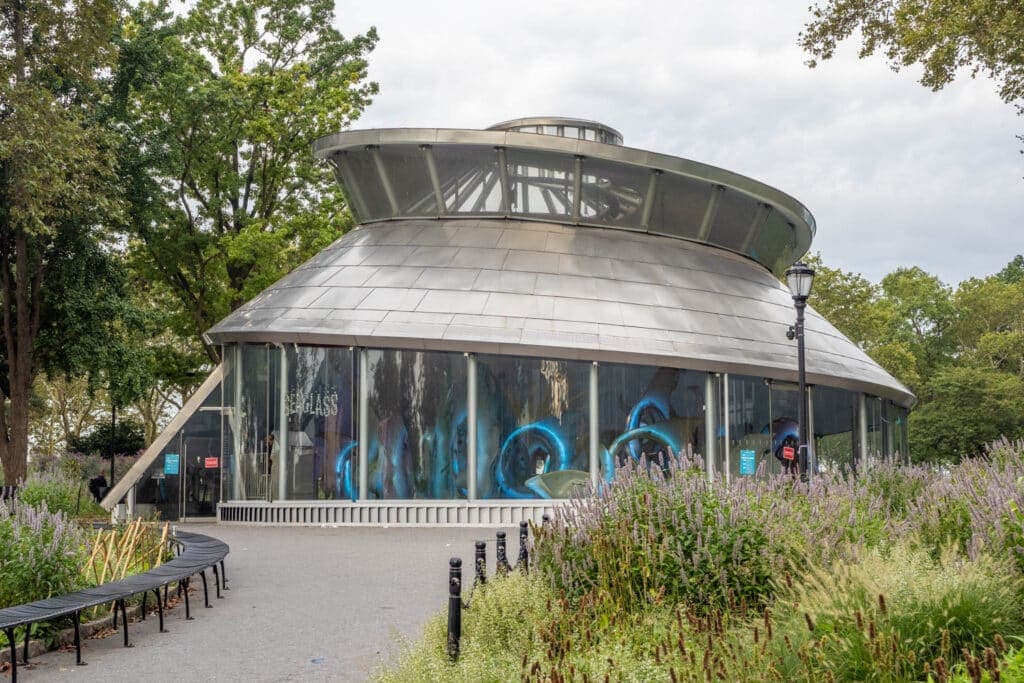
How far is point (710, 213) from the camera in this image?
29391 millimetres

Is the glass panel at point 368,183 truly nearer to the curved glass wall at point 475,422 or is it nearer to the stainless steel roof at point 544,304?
the stainless steel roof at point 544,304

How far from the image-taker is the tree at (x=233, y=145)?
33.9 m

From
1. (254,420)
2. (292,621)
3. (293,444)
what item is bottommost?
(292,621)

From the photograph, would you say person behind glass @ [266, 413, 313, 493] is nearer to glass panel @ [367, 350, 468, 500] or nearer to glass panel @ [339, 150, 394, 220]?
glass panel @ [367, 350, 468, 500]

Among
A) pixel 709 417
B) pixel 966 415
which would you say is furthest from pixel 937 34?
pixel 966 415

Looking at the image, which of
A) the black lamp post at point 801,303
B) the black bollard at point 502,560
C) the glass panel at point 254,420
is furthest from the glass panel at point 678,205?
the black bollard at point 502,560

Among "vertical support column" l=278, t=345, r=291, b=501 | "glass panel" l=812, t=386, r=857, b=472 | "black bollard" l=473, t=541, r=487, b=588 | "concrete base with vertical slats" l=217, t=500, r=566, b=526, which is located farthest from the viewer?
"glass panel" l=812, t=386, r=857, b=472

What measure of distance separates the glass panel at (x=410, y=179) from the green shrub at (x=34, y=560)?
18.3 metres

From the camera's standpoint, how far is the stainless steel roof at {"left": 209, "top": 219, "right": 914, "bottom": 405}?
23906 mm

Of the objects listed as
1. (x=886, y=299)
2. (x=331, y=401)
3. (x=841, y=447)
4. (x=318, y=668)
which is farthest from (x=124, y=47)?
(x=886, y=299)

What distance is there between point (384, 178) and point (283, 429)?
767 centimetres

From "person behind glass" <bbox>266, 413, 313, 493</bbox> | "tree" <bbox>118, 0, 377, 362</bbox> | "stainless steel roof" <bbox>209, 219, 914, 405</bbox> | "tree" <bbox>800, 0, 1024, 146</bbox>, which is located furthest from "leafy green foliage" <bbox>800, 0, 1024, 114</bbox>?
"tree" <bbox>118, 0, 377, 362</bbox>

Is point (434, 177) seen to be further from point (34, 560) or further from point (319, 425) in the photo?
point (34, 560)

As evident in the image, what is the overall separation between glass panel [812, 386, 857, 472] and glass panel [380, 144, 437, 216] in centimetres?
1072
